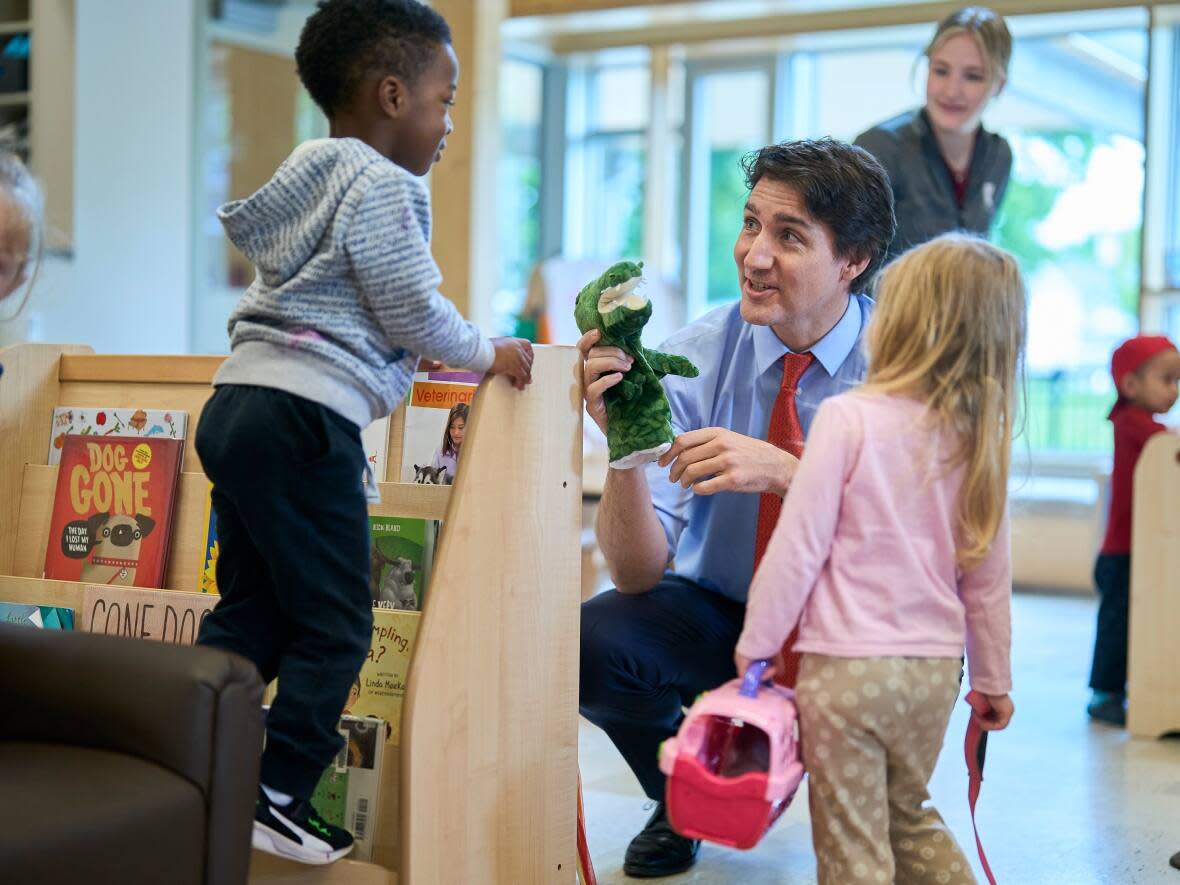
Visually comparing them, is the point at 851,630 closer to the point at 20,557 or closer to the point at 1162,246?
the point at 20,557

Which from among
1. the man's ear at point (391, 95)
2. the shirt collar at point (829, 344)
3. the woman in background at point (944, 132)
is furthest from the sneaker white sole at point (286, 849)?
the woman in background at point (944, 132)

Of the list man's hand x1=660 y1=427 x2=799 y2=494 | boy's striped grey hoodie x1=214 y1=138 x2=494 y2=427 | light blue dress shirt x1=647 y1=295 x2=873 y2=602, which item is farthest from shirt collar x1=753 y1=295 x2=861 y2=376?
boy's striped grey hoodie x1=214 y1=138 x2=494 y2=427

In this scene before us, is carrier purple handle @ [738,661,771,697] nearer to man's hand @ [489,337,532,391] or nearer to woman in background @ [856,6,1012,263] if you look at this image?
man's hand @ [489,337,532,391]

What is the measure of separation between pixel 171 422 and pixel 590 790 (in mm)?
1069

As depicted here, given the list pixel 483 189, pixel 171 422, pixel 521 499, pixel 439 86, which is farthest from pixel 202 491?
pixel 483 189

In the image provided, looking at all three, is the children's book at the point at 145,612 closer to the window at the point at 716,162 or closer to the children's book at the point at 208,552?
the children's book at the point at 208,552

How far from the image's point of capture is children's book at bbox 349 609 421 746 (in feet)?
5.32

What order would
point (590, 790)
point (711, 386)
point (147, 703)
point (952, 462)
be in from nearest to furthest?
point (147, 703), point (952, 462), point (711, 386), point (590, 790)

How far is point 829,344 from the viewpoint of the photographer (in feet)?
6.18

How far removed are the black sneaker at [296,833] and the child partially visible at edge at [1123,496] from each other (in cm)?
216

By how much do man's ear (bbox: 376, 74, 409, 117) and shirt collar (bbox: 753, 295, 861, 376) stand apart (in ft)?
2.16

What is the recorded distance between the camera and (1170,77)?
505cm

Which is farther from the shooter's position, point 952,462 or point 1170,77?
point 1170,77

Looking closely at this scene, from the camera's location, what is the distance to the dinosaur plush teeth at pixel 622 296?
1592 mm
